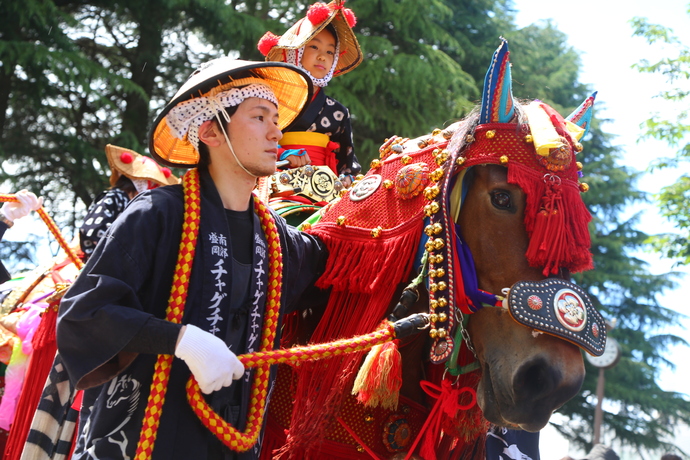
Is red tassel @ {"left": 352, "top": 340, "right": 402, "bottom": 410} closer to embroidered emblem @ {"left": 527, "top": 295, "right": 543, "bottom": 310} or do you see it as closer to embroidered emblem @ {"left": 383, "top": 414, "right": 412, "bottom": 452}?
embroidered emblem @ {"left": 383, "top": 414, "right": 412, "bottom": 452}

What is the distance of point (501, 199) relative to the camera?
2.64 metres

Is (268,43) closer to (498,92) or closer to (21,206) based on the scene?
(21,206)

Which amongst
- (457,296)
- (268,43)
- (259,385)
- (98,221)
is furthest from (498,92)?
(98,221)

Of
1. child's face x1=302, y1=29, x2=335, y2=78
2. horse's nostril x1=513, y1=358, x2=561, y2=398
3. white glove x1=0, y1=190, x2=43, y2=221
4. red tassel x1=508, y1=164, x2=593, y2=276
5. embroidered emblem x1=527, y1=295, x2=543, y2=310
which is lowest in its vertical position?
horse's nostril x1=513, y1=358, x2=561, y2=398

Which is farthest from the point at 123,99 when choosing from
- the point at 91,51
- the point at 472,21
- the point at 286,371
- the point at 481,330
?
the point at 481,330

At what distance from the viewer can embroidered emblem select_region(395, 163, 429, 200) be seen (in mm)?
2812

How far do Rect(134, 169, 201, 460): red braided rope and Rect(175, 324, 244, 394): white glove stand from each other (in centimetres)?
17

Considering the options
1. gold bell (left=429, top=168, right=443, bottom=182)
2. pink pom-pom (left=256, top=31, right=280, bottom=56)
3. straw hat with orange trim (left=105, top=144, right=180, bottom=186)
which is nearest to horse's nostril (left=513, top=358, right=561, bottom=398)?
gold bell (left=429, top=168, right=443, bottom=182)

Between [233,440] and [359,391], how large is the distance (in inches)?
21.4

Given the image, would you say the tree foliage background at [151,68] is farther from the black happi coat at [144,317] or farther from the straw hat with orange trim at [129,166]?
the black happi coat at [144,317]

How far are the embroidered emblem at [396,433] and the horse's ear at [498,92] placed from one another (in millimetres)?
1263

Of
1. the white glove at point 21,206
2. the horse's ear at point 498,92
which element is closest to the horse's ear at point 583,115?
the horse's ear at point 498,92

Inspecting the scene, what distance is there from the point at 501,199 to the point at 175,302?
4.14 ft

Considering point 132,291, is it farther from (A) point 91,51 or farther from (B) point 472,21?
(B) point 472,21
